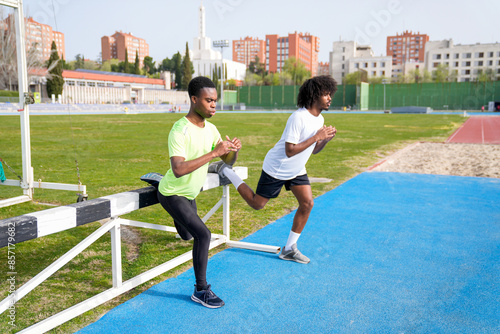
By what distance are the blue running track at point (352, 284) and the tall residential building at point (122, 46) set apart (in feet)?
593

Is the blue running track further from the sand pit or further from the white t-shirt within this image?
the sand pit

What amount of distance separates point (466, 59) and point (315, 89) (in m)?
132

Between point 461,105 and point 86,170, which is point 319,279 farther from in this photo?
point 461,105

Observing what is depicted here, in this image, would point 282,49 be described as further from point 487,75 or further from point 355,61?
point 487,75

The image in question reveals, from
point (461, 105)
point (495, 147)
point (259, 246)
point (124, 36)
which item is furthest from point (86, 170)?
point (124, 36)

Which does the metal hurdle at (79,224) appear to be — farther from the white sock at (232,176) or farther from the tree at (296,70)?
the tree at (296,70)

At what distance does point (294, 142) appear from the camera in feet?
13.5

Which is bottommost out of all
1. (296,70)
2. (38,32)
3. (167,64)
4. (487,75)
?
(38,32)

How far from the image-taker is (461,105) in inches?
2857

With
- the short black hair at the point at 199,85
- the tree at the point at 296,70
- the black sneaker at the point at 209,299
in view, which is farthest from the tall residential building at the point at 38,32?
the tree at the point at 296,70

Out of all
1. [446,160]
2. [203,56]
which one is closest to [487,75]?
[203,56]

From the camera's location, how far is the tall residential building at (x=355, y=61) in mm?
122188

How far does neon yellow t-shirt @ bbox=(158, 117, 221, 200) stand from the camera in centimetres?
337

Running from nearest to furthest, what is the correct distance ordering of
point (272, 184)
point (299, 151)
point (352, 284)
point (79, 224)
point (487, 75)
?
point (79, 224)
point (352, 284)
point (299, 151)
point (272, 184)
point (487, 75)
